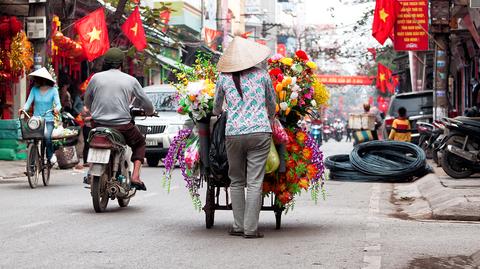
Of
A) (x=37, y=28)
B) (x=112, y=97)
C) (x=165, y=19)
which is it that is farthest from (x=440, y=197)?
(x=165, y=19)

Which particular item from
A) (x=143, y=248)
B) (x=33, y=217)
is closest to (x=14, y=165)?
(x=33, y=217)

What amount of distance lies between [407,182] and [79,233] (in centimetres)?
1068

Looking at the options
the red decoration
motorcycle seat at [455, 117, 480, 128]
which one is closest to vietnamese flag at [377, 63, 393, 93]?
the red decoration

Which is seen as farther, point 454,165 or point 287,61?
point 454,165

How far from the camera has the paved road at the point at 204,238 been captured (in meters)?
7.61

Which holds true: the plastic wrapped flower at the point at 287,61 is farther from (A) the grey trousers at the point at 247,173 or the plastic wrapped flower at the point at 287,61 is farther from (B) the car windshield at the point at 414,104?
(B) the car windshield at the point at 414,104

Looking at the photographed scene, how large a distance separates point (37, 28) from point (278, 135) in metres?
13.2

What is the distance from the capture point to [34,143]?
1485 cm

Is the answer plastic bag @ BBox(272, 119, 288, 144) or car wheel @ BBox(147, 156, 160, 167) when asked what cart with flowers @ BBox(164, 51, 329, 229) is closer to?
plastic bag @ BBox(272, 119, 288, 144)

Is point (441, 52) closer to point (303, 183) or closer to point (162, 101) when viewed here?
point (162, 101)

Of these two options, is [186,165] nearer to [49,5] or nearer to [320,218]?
[320,218]

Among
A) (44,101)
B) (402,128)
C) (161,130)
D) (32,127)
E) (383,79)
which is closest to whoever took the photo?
(32,127)

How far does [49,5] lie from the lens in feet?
71.4

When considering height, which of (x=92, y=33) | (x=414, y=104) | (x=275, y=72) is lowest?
(x=414, y=104)
